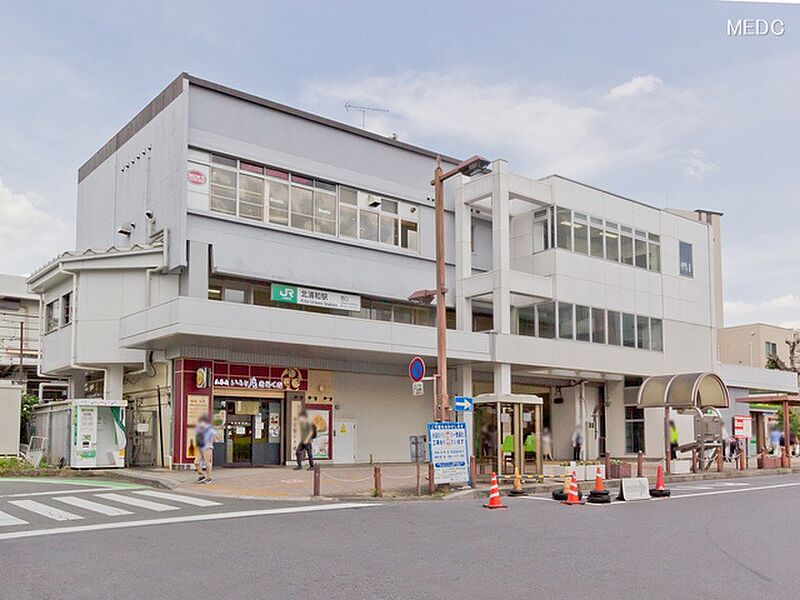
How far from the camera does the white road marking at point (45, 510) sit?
1441cm

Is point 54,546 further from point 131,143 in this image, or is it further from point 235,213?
point 131,143

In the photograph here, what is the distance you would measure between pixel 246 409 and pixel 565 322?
13743mm

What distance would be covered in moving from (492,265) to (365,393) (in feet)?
26.6

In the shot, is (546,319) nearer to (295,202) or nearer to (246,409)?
(295,202)

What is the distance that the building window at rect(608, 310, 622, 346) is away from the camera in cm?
3647

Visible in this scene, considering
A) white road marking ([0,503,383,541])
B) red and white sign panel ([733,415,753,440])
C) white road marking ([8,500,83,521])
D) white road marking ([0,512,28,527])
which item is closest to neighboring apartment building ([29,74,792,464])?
red and white sign panel ([733,415,753,440])

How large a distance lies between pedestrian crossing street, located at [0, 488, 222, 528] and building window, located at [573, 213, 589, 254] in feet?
71.4

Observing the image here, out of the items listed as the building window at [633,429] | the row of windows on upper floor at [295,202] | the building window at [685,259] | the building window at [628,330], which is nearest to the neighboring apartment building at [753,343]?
the building window at [685,259]

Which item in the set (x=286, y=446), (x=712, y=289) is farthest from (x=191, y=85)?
(x=712, y=289)

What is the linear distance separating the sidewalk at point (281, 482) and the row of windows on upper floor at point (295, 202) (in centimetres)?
865

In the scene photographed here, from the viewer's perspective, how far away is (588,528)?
13.6m

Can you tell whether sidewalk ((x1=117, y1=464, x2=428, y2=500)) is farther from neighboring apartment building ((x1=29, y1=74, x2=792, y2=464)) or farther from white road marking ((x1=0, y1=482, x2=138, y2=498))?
neighboring apartment building ((x1=29, y1=74, x2=792, y2=464))

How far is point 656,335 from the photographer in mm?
38688

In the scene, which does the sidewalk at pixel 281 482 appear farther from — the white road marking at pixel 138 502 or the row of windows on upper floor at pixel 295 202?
the row of windows on upper floor at pixel 295 202
